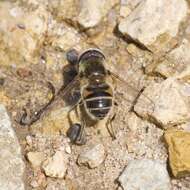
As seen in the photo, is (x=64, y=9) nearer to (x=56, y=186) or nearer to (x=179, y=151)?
(x=56, y=186)

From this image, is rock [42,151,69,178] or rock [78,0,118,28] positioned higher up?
rock [78,0,118,28]

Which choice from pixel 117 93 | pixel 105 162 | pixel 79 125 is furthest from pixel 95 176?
pixel 117 93

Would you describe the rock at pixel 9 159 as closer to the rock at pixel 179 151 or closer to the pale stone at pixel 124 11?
the rock at pixel 179 151

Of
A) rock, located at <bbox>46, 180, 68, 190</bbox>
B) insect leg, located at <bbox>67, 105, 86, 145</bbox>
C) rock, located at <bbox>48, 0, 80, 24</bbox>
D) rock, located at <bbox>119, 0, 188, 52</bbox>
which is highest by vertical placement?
rock, located at <bbox>119, 0, 188, 52</bbox>

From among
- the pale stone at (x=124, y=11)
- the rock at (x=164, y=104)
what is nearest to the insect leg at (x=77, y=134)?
the rock at (x=164, y=104)

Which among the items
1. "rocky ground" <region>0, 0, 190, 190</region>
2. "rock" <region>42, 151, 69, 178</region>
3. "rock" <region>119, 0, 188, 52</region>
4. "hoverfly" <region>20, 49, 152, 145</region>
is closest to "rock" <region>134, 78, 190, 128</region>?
"rocky ground" <region>0, 0, 190, 190</region>

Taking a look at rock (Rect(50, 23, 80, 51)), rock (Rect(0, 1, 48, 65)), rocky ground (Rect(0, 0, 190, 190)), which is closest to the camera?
rocky ground (Rect(0, 0, 190, 190))

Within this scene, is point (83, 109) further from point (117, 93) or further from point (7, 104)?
point (7, 104)

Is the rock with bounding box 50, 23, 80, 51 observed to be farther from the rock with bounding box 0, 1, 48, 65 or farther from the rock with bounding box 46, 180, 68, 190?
the rock with bounding box 46, 180, 68, 190
